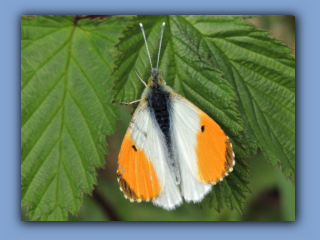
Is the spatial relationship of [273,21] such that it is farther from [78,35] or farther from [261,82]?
[78,35]

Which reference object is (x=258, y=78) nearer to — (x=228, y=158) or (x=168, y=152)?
(x=228, y=158)

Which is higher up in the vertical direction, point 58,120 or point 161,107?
point 161,107

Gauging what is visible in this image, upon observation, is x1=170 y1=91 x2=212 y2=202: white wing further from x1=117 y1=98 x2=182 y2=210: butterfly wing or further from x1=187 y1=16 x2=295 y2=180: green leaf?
x1=187 y1=16 x2=295 y2=180: green leaf

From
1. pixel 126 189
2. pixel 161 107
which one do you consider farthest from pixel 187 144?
pixel 126 189

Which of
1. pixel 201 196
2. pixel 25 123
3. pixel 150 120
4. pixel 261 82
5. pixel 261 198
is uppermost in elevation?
pixel 261 82
